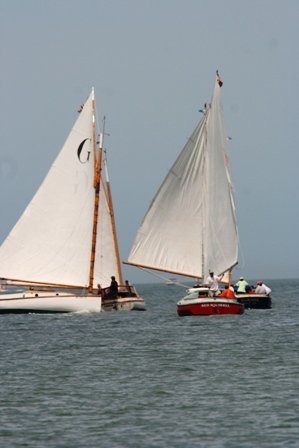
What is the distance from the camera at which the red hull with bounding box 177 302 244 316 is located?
2687 inches

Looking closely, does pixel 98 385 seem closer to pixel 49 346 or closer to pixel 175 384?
pixel 175 384

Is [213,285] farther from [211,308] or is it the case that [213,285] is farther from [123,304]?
[123,304]

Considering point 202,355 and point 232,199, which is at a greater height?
point 232,199

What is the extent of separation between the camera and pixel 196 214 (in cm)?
7819

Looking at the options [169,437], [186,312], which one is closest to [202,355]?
[169,437]

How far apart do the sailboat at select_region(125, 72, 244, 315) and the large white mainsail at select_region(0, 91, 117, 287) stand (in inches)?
100

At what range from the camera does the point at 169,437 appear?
2850 centimetres

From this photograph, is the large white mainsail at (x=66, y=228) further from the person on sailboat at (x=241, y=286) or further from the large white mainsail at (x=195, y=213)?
the person on sailboat at (x=241, y=286)

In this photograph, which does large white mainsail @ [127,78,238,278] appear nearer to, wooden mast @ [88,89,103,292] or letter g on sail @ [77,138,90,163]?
wooden mast @ [88,89,103,292]

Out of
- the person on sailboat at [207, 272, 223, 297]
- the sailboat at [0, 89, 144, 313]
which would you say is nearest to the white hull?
the sailboat at [0, 89, 144, 313]

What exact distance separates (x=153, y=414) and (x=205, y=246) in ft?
146

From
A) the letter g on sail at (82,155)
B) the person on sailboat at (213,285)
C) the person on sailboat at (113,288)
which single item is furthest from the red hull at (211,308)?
the letter g on sail at (82,155)

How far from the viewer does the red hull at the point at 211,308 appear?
68.2m

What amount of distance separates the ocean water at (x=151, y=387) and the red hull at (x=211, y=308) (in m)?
5.54
